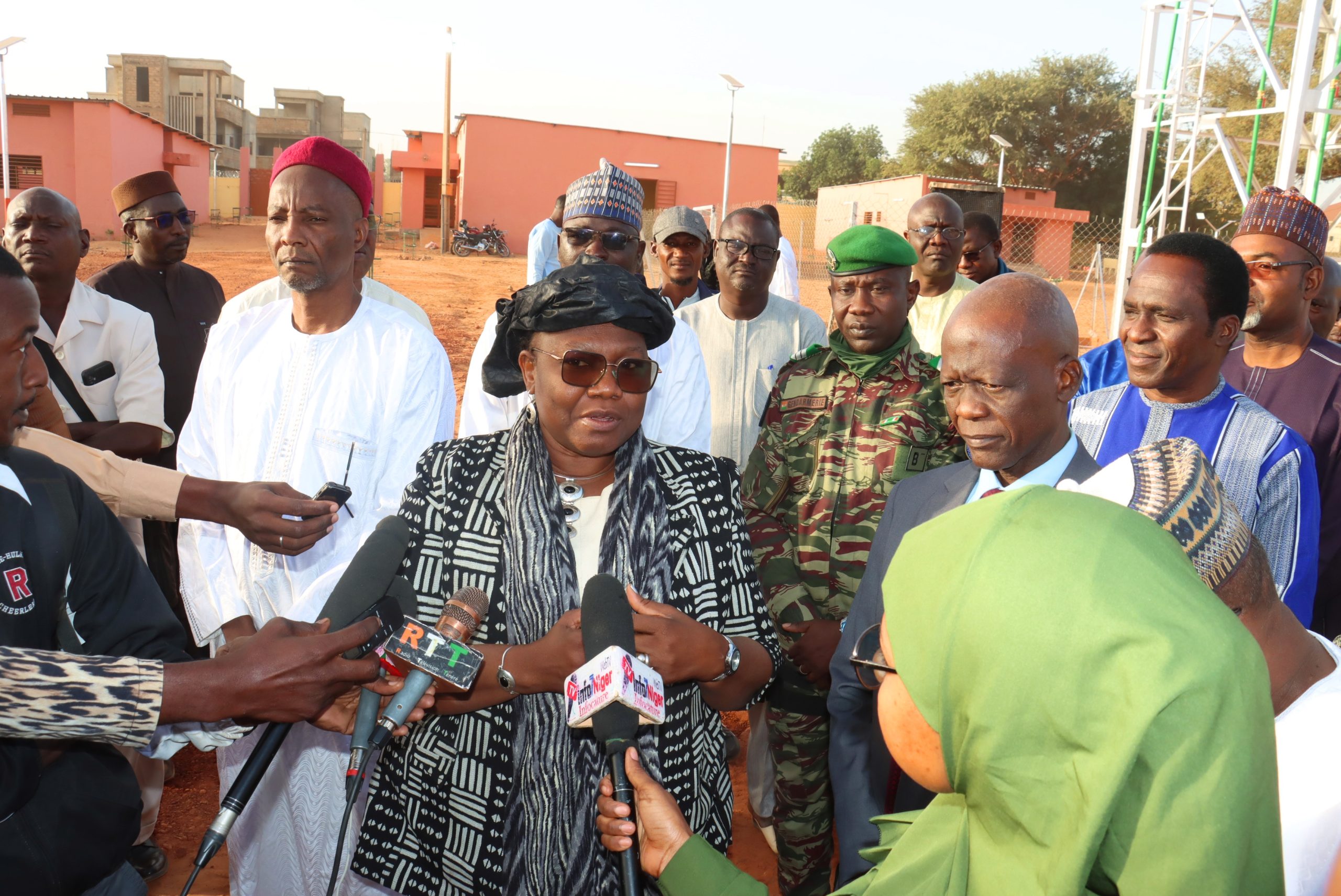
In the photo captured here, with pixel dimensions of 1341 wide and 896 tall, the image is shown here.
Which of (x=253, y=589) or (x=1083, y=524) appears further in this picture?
(x=253, y=589)

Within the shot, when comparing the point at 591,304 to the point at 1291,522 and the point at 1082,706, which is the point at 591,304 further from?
the point at 1291,522

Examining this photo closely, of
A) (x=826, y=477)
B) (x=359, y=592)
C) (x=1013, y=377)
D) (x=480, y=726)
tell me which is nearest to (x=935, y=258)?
(x=826, y=477)

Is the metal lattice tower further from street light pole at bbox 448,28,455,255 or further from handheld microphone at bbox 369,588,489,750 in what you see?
street light pole at bbox 448,28,455,255

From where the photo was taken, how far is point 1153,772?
1.17m

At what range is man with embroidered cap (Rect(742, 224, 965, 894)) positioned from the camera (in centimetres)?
338

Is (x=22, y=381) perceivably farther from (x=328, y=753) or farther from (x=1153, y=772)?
(x=1153, y=772)

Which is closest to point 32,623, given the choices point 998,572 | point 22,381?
point 22,381

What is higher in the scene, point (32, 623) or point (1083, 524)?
point (1083, 524)

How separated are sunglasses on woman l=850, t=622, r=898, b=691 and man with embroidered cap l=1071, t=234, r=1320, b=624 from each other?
67.4 inches

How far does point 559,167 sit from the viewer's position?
35750 millimetres

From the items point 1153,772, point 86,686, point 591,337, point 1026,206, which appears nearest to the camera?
point 1153,772

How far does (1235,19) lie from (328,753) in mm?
13353

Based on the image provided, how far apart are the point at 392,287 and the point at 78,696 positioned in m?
18.4

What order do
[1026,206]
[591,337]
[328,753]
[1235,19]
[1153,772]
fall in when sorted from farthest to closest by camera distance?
[1026,206] < [1235,19] < [328,753] < [591,337] < [1153,772]
